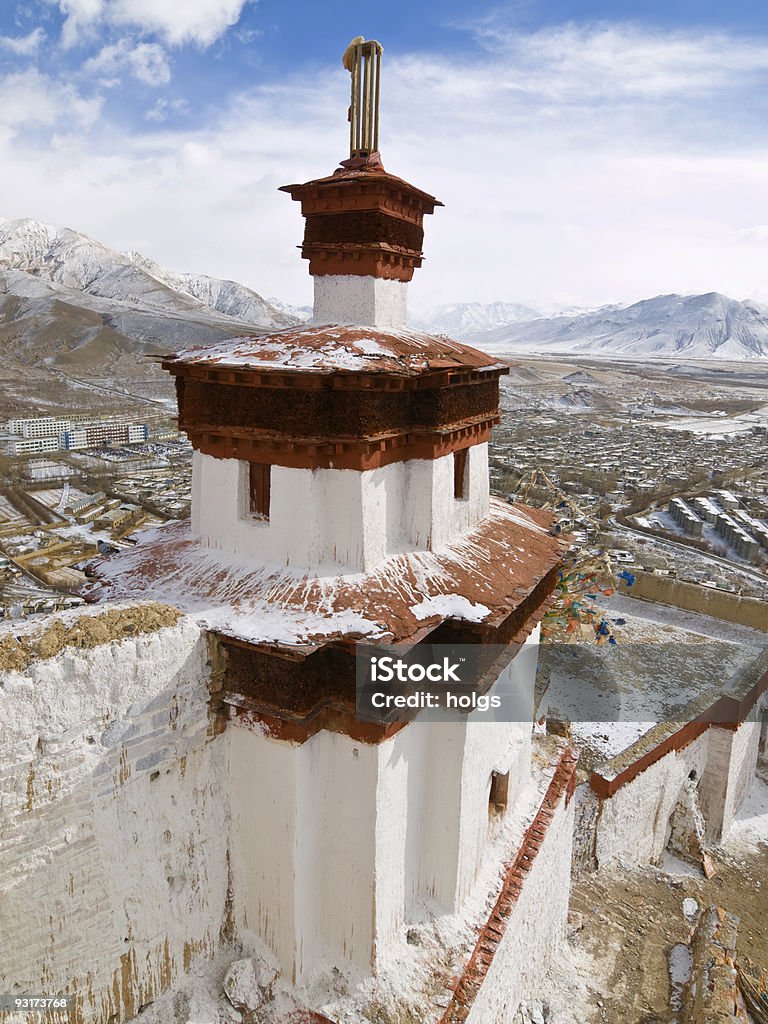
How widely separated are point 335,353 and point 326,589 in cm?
216

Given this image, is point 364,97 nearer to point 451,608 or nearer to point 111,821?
point 451,608

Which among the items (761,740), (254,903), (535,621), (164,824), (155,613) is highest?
(155,613)

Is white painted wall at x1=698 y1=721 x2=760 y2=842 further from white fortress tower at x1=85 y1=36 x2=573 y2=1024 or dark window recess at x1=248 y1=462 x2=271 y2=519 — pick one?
dark window recess at x1=248 y1=462 x2=271 y2=519

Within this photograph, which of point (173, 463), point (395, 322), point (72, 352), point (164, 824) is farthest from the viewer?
point (72, 352)

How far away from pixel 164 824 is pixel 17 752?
1.64 m

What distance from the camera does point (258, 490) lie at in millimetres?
6738

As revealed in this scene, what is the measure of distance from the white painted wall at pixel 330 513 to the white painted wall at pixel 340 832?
1666 mm

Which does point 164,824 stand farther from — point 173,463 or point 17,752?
point 173,463

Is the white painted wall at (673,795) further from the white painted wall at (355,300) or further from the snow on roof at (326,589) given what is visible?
the white painted wall at (355,300)

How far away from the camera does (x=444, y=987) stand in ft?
20.3

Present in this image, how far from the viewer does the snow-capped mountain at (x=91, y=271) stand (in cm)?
16175

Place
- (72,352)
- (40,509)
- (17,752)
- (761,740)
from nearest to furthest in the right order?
(17,752), (761,740), (40,509), (72,352)

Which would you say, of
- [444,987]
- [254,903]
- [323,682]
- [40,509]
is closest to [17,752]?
[323,682]
